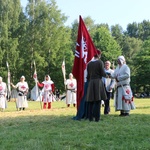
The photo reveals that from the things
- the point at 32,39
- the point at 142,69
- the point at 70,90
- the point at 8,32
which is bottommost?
the point at 70,90

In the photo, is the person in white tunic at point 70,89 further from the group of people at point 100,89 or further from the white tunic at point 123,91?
the white tunic at point 123,91

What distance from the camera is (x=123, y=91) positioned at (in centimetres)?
996

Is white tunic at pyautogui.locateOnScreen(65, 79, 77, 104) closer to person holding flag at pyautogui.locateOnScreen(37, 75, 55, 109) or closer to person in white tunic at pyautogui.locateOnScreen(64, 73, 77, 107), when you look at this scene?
person in white tunic at pyautogui.locateOnScreen(64, 73, 77, 107)

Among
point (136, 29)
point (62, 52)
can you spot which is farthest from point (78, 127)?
point (136, 29)

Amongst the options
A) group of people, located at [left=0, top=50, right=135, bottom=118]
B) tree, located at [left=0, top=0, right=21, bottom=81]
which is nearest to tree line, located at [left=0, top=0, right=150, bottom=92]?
tree, located at [left=0, top=0, right=21, bottom=81]

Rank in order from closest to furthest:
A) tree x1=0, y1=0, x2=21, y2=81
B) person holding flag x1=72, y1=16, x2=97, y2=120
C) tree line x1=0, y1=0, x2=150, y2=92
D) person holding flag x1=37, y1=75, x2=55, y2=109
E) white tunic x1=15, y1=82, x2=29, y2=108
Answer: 1. person holding flag x1=72, y1=16, x2=97, y2=120
2. white tunic x1=15, y1=82, x2=29, y2=108
3. person holding flag x1=37, y1=75, x2=55, y2=109
4. tree x1=0, y1=0, x2=21, y2=81
5. tree line x1=0, y1=0, x2=150, y2=92

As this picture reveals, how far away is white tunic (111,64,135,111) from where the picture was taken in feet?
32.3

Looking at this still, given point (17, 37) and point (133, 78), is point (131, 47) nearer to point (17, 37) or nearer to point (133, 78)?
point (133, 78)

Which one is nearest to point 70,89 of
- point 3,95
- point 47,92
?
point 47,92

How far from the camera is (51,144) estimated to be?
548 centimetres

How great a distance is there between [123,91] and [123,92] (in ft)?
0.10

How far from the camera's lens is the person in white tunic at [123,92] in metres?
9.86

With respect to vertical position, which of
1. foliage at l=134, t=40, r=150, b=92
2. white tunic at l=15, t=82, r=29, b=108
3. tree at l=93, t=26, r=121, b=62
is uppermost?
tree at l=93, t=26, r=121, b=62

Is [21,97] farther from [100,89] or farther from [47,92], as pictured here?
[100,89]
